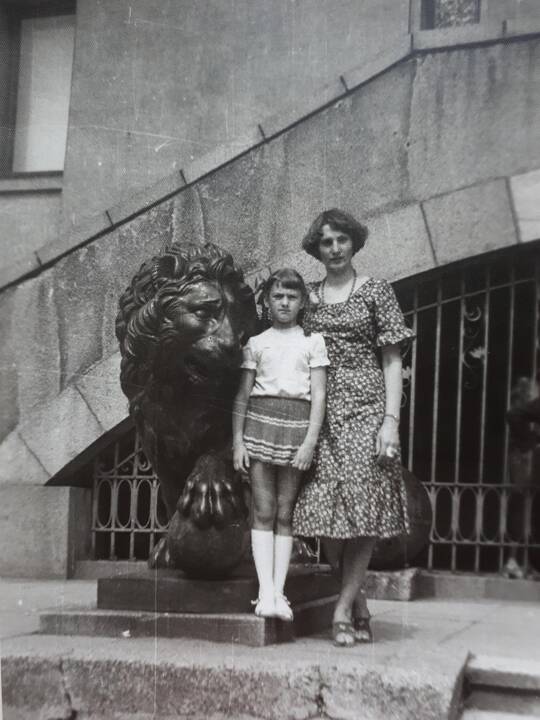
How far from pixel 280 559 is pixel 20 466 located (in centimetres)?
375

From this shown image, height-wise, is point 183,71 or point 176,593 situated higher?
point 183,71

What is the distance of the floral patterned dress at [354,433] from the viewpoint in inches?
145

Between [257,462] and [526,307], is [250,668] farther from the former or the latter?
[526,307]

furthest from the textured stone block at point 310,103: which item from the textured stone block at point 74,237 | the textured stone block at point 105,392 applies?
the textured stone block at point 105,392

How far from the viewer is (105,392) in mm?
6730

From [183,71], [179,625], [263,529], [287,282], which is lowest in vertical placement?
[179,625]

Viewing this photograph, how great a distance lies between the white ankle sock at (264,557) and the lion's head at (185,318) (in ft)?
2.15

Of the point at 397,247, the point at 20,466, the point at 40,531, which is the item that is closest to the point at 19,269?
the point at 20,466

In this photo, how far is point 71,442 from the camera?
679 centimetres

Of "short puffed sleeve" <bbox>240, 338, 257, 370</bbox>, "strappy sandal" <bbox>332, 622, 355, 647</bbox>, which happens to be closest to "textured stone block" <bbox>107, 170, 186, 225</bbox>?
"short puffed sleeve" <bbox>240, 338, 257, 370</bbox>

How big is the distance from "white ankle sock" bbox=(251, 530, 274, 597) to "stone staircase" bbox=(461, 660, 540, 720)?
83 centimetres

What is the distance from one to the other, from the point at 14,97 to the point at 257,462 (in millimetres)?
5399

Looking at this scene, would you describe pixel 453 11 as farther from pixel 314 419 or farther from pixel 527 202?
pixel 314 419

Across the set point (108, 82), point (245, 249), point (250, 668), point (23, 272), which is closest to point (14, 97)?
point (108, 82)
